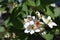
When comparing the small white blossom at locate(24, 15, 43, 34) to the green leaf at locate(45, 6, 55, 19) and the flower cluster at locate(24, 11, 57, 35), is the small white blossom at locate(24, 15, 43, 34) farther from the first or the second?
the green leaf at locate(45, 6, 55, 19)

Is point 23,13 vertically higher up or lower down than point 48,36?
higher up

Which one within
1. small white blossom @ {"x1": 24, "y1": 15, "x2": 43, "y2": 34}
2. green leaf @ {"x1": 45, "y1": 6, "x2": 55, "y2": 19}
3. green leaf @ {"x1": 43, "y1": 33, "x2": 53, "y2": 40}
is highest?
green leaf @ {"x1": 45, "y1": 6, "x2": 55, "y2": 19}

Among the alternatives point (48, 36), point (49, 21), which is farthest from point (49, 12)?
point (48, 36)

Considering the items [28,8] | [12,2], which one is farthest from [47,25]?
[12,2]

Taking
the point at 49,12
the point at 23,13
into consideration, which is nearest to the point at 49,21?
the point at 49,12

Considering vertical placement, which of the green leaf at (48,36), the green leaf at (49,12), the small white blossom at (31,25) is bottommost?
the green leaf at (48,36)

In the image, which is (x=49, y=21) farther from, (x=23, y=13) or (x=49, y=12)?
(x=23, y=13)

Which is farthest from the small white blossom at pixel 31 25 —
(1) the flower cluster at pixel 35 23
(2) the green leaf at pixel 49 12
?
(2) the green leaf at pixel 49 12

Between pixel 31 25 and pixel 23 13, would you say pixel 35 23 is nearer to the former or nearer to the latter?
pixel 31 25

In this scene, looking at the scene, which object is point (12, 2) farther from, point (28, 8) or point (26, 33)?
point (26, 33)

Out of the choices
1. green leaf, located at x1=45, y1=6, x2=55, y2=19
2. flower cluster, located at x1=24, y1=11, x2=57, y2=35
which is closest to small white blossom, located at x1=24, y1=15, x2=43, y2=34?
flower cluster, located at x1=24, y1=11, x2=57, y2=35

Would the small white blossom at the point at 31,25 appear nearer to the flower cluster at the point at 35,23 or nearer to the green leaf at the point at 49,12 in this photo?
the flower cluster at the point at 35,23

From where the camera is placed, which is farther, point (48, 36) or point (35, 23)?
point (48, 36)
